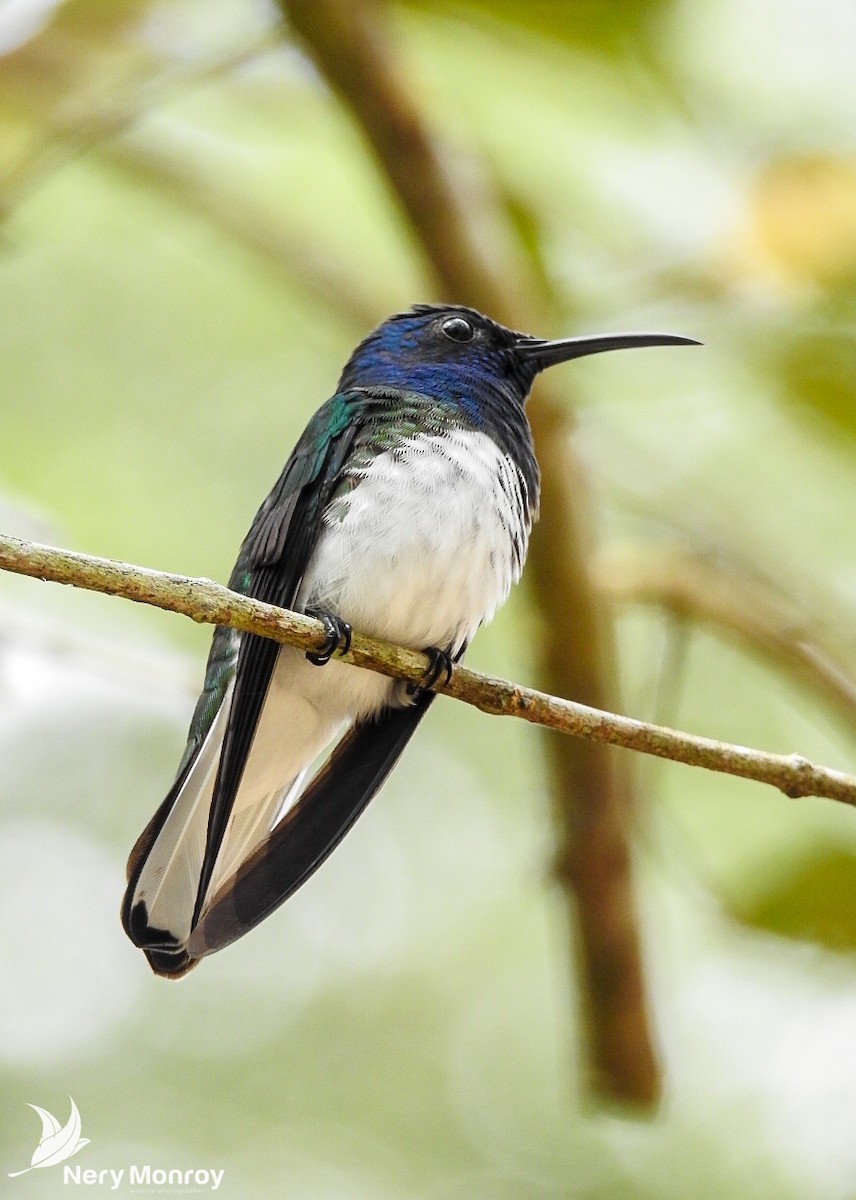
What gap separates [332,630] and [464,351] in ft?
5.59

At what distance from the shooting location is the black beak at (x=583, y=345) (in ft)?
14.3

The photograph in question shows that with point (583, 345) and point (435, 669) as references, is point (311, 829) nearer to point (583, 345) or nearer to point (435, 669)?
point (435, 669)

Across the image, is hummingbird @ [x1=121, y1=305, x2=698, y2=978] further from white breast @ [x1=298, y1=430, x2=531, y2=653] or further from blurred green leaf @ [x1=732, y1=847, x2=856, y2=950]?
blurred green leaf @ [x1=732, y1=847, x2=856, y2=950]

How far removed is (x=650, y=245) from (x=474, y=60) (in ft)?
4.37

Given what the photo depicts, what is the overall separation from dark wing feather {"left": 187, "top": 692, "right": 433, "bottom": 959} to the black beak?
1.31m

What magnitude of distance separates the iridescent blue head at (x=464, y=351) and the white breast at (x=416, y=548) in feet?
2.03

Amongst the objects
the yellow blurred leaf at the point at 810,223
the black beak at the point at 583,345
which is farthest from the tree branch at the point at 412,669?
the yellow blurred leaf at the point at 810,223

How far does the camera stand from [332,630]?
3031mm

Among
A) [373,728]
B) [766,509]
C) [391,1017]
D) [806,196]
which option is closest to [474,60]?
[806,196]

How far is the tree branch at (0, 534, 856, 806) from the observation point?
8.15 ft

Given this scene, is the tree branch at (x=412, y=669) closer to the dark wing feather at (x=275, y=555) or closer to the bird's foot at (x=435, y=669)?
the bird's foot at (x=435, y=669)

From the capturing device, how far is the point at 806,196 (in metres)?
5.27

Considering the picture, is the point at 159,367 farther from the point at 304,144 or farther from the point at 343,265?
the point at 343,265

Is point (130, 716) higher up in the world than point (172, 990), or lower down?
higher up
